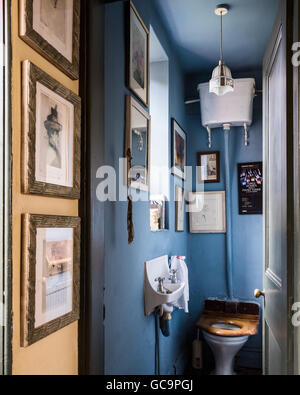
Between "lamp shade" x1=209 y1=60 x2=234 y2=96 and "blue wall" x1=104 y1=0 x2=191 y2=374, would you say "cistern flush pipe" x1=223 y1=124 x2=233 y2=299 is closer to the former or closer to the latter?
"lamp shade" x1=209 y1=60 x2=234 y2=96

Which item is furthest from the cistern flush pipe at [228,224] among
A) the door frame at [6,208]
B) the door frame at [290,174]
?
the door frame at [6,208]

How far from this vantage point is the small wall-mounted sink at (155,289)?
2074 millimetres

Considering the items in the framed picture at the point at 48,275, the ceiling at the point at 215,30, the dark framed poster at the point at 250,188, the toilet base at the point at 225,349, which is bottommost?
the toilet base at the point at 225,349

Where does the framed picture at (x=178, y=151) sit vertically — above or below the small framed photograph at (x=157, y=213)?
above

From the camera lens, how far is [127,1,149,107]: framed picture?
6.02 feet

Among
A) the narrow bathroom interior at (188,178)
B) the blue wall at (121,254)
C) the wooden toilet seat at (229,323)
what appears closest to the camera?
the blue wall at (121,254)

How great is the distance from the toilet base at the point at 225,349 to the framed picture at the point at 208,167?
55.6 inches

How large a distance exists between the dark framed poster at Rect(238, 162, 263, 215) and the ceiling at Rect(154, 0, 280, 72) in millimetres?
950

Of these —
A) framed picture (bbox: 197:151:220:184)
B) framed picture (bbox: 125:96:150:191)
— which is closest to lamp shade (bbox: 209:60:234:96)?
framed picture (bbox: 125:96:150:191)

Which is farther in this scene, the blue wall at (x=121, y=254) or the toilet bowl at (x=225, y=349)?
the toilet bowl at (x=225, y=349)

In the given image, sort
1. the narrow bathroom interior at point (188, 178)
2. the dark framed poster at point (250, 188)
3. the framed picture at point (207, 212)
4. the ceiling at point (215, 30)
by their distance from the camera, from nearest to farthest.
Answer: the narrow bathroom interior at point (188, 178) < the ceiling at point (215, 30) < the dark framed poster at point (250, 188) < the framed picture at point (207, 212)

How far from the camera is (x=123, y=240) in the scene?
5.76 feet

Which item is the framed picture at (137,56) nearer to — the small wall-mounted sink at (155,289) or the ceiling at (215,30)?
the ceiling at (215,30)

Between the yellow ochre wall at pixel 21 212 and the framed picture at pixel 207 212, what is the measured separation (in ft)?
8.46
